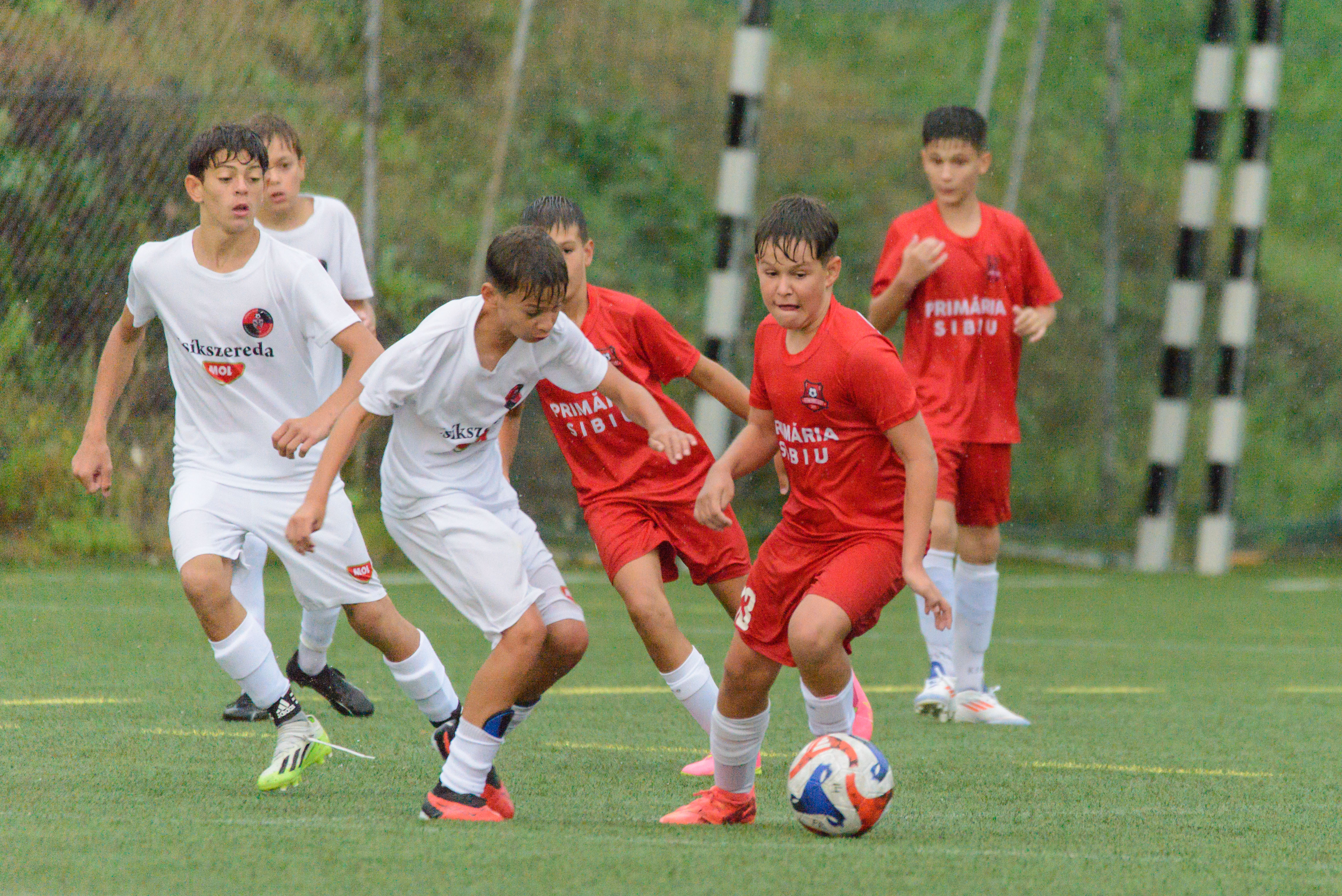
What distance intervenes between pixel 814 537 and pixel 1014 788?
2.89ft

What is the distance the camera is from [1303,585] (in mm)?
10820

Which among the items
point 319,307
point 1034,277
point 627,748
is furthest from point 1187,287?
point 319,307

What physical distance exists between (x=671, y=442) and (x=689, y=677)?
83 cm

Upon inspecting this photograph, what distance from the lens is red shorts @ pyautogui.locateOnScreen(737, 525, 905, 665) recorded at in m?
4.02

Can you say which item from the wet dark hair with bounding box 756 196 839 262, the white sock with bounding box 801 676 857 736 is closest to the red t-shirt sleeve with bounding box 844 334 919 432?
the wet dark hair with bounding box 756 196 839 262

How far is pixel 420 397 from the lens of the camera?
4109 mm

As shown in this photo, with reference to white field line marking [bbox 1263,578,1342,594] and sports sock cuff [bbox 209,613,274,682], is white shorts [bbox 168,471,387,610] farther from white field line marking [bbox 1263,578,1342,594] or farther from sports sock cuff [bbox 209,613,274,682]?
white field line marking [bbox 1263,578,1342,594]

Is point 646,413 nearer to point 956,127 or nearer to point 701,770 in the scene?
point 701,770

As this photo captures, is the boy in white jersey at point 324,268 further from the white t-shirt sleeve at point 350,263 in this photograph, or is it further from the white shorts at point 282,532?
the white shorts at point 282,532

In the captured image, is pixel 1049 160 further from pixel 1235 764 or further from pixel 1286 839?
pixel 1286 839

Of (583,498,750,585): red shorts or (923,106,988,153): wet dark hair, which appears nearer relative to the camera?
(583,498,750,585): red shorts

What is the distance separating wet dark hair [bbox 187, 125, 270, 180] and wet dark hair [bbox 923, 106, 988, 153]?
2295 mm

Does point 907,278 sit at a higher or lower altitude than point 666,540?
higher

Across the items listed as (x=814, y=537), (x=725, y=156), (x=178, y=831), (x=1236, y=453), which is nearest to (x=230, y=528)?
(x=178, y=831)
